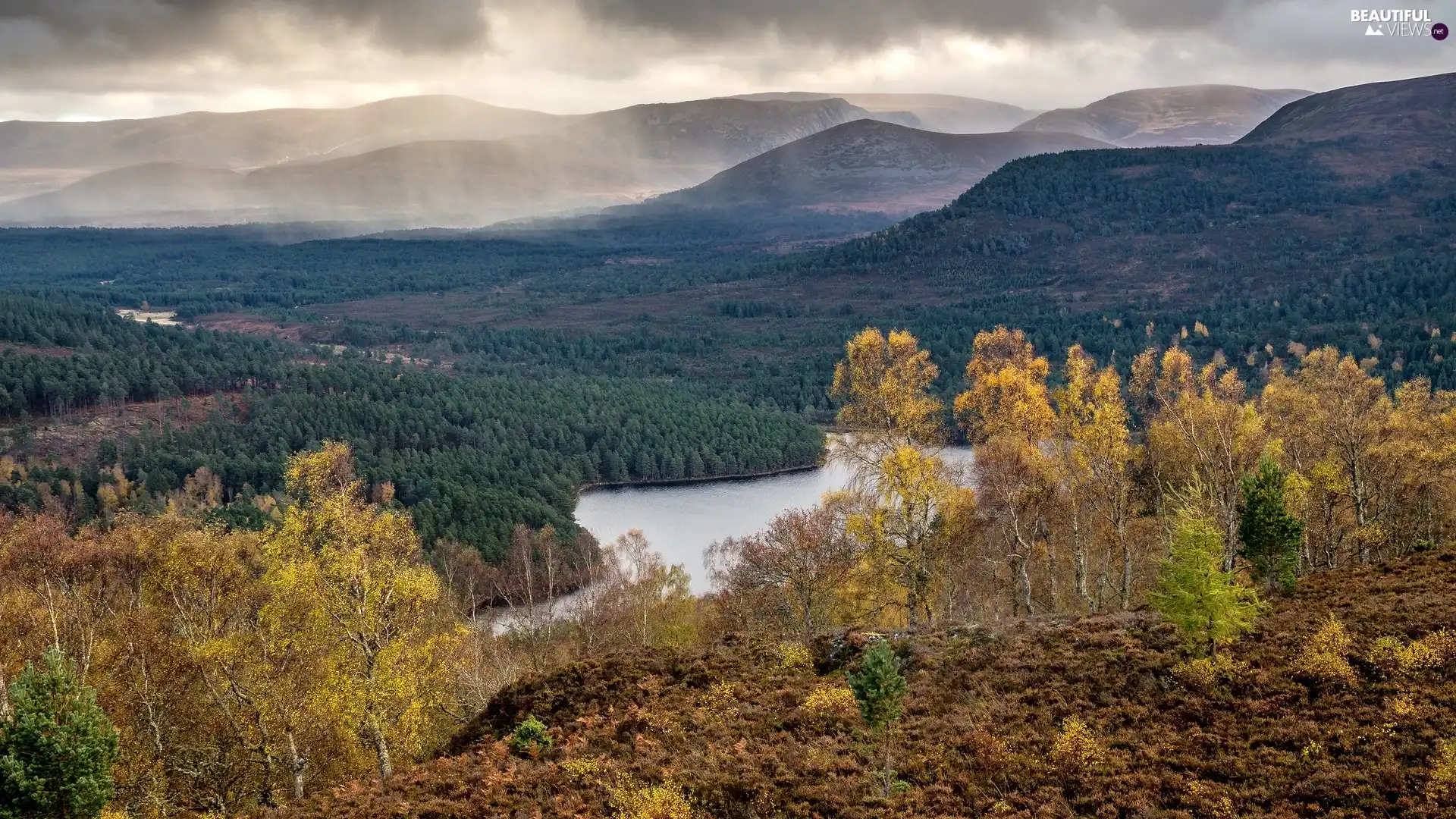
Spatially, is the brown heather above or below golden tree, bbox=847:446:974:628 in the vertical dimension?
below

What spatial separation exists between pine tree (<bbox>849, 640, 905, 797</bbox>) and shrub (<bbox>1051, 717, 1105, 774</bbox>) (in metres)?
4.56

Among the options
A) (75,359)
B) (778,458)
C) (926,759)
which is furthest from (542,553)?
(75,359)

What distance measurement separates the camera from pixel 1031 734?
1052 inches

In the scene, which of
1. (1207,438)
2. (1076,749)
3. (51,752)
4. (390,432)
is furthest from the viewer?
(390,432)

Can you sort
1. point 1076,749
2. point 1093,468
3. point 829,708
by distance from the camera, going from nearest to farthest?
point 1076,749 < point 829,708 < point 1093,468

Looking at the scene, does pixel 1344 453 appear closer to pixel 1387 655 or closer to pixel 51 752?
pixel 1387 655

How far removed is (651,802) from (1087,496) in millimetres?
25613

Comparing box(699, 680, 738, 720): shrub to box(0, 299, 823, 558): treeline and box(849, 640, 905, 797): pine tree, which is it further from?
box(0, 299, 823, 558): treeline

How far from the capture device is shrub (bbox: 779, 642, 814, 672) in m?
35.8

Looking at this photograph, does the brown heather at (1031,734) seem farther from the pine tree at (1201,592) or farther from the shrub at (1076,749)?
the pine tree at (1201,592)

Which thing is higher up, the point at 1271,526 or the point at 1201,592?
the point at 1201,592

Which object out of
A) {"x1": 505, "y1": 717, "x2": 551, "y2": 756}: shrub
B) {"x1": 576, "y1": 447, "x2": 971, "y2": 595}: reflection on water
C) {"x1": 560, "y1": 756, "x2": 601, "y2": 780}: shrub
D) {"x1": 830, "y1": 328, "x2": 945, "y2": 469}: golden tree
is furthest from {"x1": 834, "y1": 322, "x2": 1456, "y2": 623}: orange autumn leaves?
{"x1": 576, "y1": 447, "x2": 971, "y2": 595}: reflection on water

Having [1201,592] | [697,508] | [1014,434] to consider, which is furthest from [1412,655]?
[697,508]

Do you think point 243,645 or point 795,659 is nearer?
point 243,645
